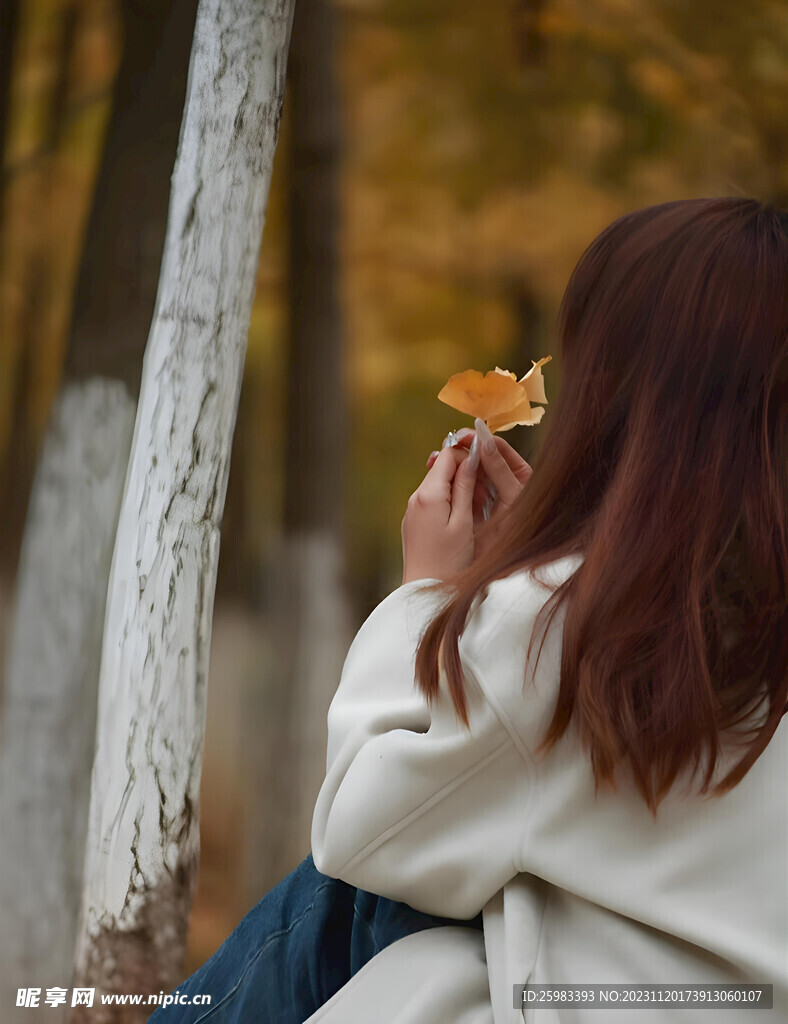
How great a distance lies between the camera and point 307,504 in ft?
4.39

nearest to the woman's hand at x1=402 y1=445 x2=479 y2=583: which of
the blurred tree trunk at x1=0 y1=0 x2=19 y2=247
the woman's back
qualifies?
the woman's back

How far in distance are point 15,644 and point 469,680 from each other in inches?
37.0

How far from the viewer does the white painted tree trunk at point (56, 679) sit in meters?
1.29

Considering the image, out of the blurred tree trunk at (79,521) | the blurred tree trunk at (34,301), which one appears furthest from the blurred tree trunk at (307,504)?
the blurred tree trunk at (34,301)

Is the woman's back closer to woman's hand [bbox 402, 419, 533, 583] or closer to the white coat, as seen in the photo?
the white coat

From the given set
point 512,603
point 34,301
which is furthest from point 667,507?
point 34,301

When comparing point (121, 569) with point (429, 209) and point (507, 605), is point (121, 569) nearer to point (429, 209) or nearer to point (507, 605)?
point (429, 209)

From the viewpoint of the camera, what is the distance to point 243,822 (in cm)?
131

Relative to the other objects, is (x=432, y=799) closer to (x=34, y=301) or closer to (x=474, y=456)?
(x=474, y=456)

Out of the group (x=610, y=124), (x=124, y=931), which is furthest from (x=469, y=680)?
(x=610, y=124)

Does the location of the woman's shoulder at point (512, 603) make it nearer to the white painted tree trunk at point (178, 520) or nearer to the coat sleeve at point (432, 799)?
the coat sleeve at point (432, 799)

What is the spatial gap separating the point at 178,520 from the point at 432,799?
0.81 metres

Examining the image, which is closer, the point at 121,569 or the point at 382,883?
the point at 382,883

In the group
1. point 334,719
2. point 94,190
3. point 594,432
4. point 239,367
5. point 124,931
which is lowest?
point 124,931
